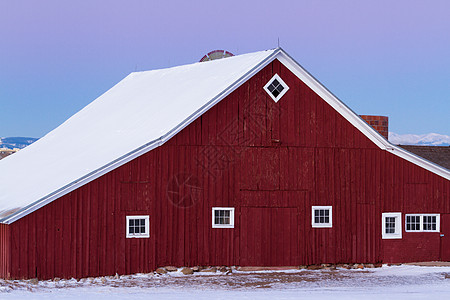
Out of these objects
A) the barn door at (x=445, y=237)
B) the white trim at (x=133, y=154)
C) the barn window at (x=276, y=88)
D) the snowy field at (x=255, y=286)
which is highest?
the barn window at (x=276, y=88)

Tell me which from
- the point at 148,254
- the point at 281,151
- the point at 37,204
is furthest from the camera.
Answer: the point at 281,151

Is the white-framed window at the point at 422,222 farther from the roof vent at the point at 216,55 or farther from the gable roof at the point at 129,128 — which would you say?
the roof vent at the point at 216,55

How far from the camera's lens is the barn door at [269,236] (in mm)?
29188

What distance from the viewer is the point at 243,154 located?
95.9 ft

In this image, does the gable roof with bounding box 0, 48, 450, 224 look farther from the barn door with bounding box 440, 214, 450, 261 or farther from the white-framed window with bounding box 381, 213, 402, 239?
the white-framed window with bounding box 381, 213, 402, 239

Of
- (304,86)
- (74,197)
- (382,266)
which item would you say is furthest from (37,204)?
(382,266)

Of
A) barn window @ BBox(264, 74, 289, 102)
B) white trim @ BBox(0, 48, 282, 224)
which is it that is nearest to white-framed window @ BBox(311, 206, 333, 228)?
barn window @ BBox(264, 74, 289, 102)

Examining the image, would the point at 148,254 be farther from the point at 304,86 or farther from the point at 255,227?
the point at 304,86

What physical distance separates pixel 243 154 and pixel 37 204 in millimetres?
7306

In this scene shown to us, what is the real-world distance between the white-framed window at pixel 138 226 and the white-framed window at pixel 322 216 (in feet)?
19.7

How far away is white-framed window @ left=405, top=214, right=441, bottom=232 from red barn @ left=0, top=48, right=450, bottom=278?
0.12ft

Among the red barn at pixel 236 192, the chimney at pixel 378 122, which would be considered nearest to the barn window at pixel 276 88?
the red barn at pixel 236 192

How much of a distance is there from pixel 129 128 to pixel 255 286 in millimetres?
9771

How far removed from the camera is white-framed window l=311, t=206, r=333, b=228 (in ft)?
98.4
